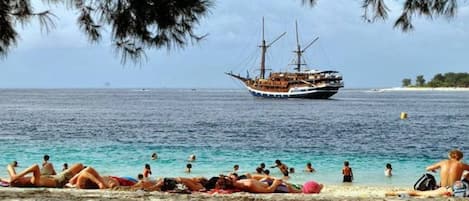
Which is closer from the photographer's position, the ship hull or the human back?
the human back

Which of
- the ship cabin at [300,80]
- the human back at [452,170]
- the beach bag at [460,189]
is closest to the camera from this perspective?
the beach bag at [460,189]

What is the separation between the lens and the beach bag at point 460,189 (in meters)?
9.84

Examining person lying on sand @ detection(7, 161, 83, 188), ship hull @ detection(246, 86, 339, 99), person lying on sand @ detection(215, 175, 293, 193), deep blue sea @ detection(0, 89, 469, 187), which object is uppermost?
person lying on sand @ detection(7, 161, 83, 188)

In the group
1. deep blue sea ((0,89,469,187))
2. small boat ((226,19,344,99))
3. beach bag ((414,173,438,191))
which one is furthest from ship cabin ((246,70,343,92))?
beach bag ((414,173,438,191))

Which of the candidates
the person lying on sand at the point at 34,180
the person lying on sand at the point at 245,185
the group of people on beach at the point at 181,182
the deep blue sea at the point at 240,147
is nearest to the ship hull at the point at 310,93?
the deep blue sea at the point at 240,147

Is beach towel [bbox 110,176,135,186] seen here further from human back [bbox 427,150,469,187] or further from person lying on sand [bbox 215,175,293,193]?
human back [bbox 427,150,469,187]

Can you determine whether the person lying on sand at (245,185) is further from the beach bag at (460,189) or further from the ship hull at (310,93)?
the ship hull at (310,93)

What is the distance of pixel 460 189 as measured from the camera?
10000 millimetres

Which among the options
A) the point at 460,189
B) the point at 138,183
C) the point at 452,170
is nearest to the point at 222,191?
the point at 138,183

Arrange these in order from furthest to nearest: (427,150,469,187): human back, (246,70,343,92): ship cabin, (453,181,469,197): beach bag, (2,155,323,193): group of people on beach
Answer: (246,70,343,92): ship cabin → (427,150,469,187): human back → (2,155,323,193): group of people on beach → (453,181,469,197): beach bag

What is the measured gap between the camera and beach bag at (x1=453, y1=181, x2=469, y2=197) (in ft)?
32.3

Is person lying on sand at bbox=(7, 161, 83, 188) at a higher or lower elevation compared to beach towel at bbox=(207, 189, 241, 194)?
higher

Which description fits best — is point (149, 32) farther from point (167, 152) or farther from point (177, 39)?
point (167, 152)

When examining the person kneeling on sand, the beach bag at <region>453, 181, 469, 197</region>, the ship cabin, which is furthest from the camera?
the ship cabin
